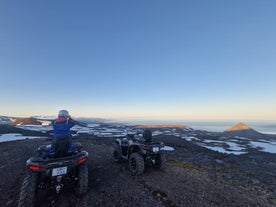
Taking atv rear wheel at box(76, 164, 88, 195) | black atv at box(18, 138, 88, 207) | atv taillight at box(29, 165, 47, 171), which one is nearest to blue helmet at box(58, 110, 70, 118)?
black atv at box(18, 138, 88, 207)

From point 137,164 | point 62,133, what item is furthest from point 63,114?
point 137,164

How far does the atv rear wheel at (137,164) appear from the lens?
17.7 feet

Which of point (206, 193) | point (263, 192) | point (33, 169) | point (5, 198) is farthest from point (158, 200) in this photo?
point (5, 198)

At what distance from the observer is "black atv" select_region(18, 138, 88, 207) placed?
324cm

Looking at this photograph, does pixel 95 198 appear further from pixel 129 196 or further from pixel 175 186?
pixel 175 186

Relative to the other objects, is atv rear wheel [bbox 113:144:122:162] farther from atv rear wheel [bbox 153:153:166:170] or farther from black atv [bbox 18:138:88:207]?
black atv [bbox 18:138:88:207]

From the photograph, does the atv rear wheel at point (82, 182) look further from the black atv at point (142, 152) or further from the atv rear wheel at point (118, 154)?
the atv rear wheel at point (118, 154)

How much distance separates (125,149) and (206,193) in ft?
12.5

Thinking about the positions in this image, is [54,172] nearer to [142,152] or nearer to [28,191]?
[28,191]

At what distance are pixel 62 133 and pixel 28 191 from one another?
59.3 inches

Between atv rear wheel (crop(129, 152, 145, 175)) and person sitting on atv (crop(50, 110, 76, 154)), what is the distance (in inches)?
107

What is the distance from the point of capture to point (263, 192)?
4.68m

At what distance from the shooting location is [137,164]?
5430mm

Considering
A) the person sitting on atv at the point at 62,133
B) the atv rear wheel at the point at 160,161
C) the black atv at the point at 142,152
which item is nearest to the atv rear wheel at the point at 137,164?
the black atv at the point at 142,152
